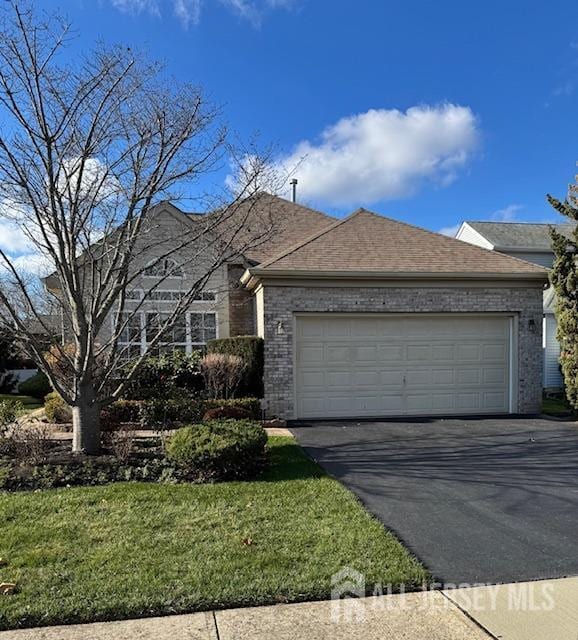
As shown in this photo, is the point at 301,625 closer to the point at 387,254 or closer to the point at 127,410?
the point at 127,410

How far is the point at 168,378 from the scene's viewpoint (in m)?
12.1

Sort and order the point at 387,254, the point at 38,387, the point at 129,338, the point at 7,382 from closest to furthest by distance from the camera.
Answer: the point at 129,338 < the point at 387,254 < the point at 38,387 < the point at 7,382

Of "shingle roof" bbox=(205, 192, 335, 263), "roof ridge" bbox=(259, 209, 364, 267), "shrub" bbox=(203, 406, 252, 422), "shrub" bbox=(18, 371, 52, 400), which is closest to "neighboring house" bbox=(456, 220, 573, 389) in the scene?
"shingle roof" bbox=(205, 192, 335, 263)

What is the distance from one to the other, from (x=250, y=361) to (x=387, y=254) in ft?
13.9

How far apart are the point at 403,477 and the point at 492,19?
28.7 feet

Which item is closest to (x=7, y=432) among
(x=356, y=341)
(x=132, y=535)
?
(x=132, y=535)

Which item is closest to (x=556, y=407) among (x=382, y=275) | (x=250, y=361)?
(x=382, y=275)

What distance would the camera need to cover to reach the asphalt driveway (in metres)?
4.30

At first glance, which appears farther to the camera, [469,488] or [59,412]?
[59,412]

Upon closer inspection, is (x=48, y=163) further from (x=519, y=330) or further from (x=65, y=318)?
(x=519, y=330)

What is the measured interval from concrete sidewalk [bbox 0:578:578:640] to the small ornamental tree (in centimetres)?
919

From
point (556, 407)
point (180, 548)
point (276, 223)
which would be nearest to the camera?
point (180, 548)

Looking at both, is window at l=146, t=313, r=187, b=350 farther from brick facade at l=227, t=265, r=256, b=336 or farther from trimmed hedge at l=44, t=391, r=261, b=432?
brick facade at l=227, t=265, r=256, b=336

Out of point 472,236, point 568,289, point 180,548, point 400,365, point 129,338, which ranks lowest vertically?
point 180,548
